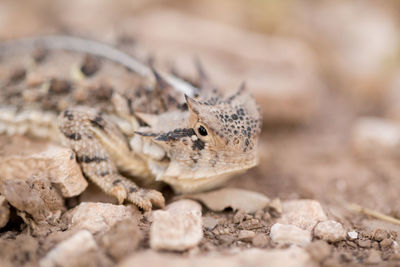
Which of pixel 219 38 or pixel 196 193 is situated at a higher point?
pixel 219 38

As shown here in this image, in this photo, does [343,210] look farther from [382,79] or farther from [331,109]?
[382,79]

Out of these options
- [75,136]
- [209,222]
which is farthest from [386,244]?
[75,136]

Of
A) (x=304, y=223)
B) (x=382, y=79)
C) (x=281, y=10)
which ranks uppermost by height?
(x=281, y=10)

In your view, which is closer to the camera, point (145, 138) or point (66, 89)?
point (145, 138)

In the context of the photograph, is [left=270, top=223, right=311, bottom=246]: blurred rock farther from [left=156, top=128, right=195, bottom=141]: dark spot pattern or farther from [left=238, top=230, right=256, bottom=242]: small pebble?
[left=156, top=128, right=195, bottom=141]: dark spot pattern

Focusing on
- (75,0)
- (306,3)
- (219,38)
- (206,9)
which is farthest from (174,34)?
(306,3)

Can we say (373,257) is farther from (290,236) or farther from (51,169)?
(51,169)

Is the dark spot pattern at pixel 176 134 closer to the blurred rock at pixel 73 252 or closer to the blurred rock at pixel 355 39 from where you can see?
the blurred rock at pixel 73 252

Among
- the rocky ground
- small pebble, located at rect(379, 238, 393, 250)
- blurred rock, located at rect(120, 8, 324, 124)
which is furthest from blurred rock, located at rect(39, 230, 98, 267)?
blurred rock, located at rect(120, 8, 324, 124)
